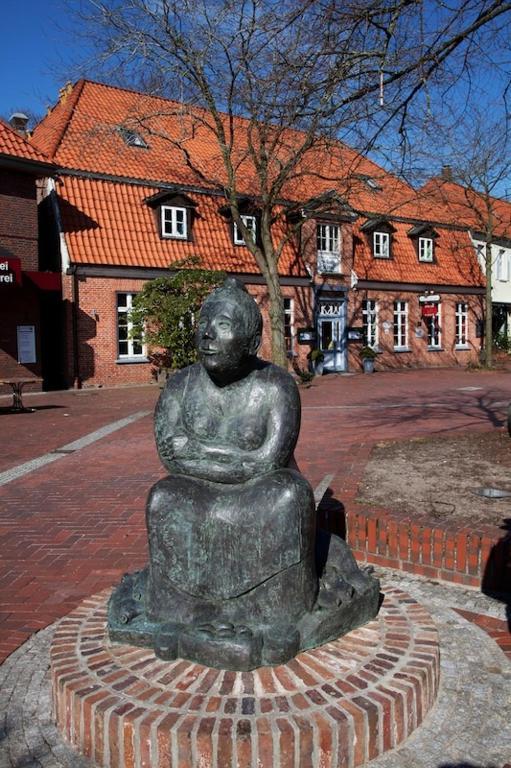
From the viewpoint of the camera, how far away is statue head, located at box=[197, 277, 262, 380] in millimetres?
2654

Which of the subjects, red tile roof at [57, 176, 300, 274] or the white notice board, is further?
red tile roof at [57, 176, 300, 274]

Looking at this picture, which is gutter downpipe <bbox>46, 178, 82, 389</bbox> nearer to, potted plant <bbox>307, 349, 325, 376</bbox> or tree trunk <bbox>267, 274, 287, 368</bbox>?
tree trunk <bbox>267, 274, 287, 368</bbox>

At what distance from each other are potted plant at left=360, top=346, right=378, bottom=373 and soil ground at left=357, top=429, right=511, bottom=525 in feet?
55.9

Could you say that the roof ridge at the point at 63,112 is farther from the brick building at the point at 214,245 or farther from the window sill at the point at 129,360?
the window sill at the point at 129,360

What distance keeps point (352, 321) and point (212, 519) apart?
23.5 metres

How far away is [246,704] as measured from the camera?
89.1 inches

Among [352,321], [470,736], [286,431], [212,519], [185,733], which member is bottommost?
[470,736]

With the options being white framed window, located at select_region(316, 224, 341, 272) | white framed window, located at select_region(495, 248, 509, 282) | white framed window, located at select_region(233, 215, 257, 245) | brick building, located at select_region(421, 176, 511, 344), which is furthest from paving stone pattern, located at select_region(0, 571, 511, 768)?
white framed window, located at select_region(495, 248, 509, 282)

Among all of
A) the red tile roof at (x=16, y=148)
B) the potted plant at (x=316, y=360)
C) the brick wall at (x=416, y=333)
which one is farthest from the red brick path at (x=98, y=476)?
the brick wall at (x=416, y=333)

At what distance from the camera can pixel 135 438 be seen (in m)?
9.80

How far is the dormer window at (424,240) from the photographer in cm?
2756

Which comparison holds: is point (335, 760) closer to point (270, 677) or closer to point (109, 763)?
point (270, 677)

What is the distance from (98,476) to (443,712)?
5.25 m

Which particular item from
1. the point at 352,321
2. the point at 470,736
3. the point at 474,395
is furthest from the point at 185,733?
the point at 352,321
